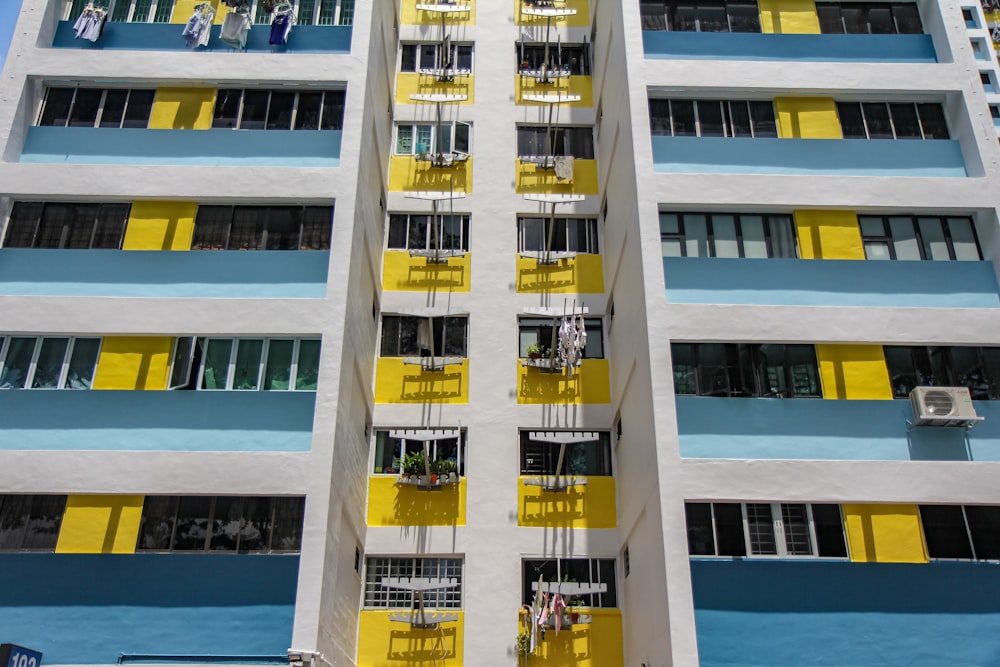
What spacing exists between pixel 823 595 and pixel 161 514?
15.1 metres

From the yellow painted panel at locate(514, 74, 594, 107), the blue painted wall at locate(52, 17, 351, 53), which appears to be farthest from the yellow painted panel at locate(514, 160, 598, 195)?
the blue painted wall at locate(52, 17, 351, 53)

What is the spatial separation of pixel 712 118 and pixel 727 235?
3851mm

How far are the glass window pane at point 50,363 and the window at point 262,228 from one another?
415 centimetres

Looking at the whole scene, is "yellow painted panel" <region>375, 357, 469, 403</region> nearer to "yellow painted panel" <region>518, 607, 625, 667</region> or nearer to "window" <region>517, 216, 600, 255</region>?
"window" <region>517, 216, 600, 255</region>

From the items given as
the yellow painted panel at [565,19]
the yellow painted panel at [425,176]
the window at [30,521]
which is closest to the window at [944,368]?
the yellow painted panel at [425,176]

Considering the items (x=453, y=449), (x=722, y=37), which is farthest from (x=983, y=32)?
(x=453, y=449)

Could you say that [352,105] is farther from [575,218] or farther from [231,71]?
[575,218]

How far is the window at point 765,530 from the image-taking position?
1873 cm

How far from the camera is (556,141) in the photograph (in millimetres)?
29109

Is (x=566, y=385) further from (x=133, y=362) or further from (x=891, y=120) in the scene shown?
(x=891, y=120)

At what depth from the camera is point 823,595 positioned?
59.6 ft

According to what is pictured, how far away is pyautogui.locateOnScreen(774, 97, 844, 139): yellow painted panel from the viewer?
23422 millimetres

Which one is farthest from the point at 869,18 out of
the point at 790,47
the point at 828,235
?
the point at 828,235

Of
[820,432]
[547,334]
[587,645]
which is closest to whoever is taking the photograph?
[820,432]
